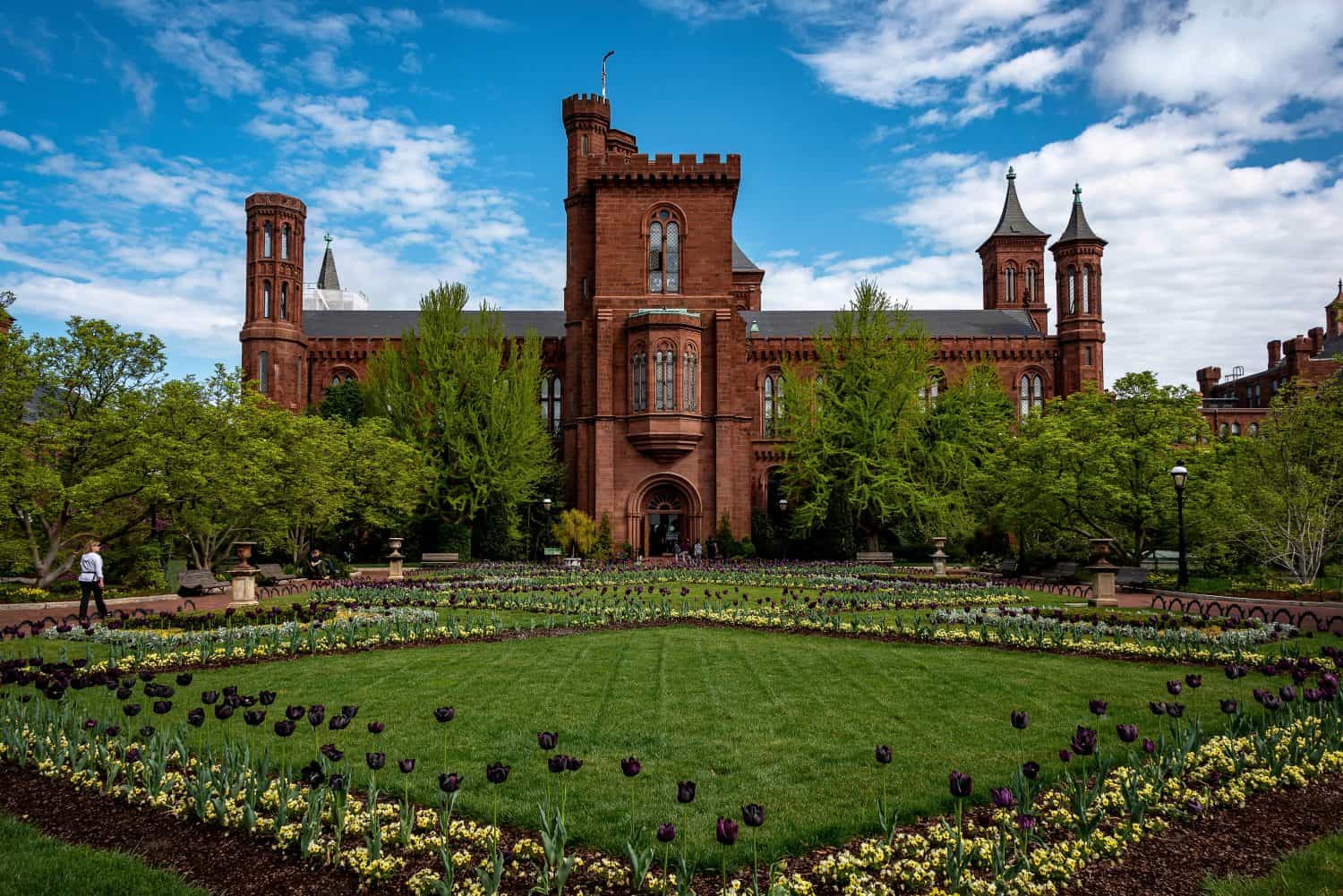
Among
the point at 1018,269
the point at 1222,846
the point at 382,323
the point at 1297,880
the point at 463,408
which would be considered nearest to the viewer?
the point at 1297,880

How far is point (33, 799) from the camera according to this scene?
622 centimetres

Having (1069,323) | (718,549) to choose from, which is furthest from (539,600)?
(1069,323)

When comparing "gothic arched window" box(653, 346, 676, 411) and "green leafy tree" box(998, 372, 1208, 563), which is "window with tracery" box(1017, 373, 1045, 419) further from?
"green leafy tree" box(998, 372, 1208, 563)

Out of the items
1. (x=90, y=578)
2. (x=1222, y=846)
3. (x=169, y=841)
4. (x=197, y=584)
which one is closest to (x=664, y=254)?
(x=197, y=584)

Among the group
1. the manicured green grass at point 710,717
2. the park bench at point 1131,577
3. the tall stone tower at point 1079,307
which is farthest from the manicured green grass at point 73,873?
the tall stone tower at point 1079,307

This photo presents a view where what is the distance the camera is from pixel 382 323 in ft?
179

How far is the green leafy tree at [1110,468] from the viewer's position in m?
23.9

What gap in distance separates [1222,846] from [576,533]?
3298cm

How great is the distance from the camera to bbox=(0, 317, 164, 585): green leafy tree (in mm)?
19172

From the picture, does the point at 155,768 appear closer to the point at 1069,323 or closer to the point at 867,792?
the point at 867,792

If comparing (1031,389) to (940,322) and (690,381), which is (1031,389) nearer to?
(940,322)

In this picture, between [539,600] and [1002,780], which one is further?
[539,600]

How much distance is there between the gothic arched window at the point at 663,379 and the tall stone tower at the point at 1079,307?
2491 cm

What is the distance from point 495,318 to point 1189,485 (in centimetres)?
3098
